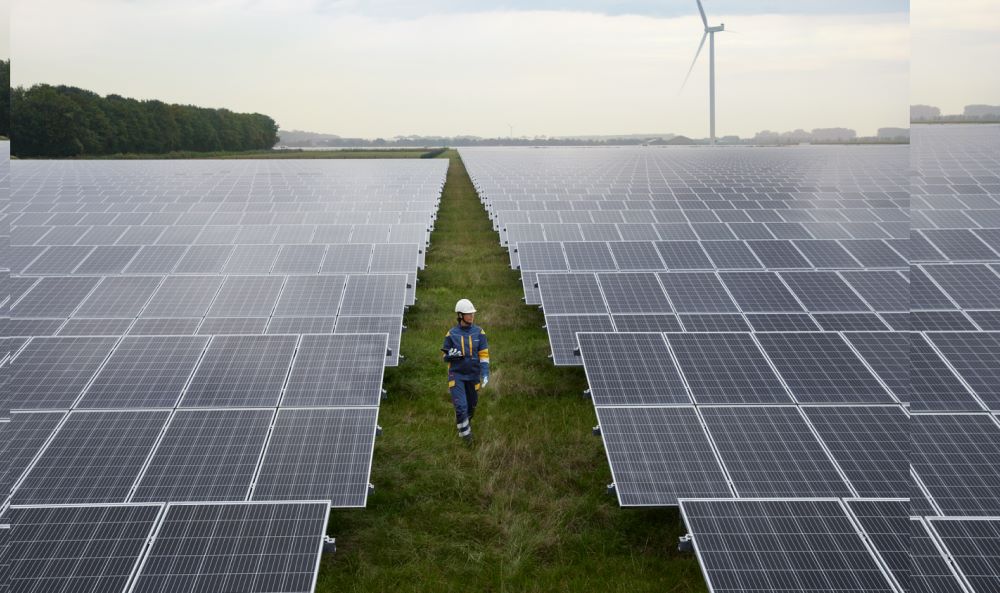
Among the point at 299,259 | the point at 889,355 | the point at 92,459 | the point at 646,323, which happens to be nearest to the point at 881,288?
the point at 889,355

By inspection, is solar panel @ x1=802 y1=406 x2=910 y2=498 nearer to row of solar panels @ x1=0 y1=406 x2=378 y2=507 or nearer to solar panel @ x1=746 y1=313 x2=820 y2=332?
solar panel @ x1=746 y1=313 x2=820 y2=332

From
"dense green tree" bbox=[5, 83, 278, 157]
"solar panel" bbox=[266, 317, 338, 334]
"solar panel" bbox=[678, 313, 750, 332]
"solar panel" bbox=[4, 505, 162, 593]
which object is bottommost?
"solar panel" bbox=[4, 505, 162, 593]

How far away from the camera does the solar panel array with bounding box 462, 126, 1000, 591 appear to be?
257 inches

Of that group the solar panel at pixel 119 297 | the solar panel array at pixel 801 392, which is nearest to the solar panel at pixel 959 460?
the solar panel array at pixel 801 392

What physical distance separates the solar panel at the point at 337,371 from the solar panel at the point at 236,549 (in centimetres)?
239

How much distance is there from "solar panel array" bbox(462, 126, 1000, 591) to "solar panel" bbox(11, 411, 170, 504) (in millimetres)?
5182

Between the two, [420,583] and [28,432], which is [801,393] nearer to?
[420,583]

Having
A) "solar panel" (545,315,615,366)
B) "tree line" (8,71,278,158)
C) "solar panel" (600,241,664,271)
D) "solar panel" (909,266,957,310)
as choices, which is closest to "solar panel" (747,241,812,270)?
"solar panel" (600,241,664,271)

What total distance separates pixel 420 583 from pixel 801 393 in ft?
17.2

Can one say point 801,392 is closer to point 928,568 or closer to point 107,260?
point 928,568

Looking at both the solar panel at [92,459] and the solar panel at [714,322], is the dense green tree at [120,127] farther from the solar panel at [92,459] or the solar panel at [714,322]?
the solar panel at [714,322]

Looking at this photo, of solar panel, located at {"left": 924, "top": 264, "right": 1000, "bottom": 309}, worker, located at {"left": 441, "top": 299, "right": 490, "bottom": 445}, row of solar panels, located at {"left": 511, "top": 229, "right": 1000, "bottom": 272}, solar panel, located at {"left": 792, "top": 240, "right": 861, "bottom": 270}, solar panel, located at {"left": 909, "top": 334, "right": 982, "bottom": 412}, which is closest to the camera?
solar panel, located at {"left": 909, "top": 334, "right": 982, "bottom": 412}

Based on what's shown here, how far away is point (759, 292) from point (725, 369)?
4874 millimetres

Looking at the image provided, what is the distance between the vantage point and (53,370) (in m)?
9.75
